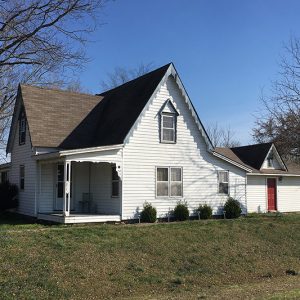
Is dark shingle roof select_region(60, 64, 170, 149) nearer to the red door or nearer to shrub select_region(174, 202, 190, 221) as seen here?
shrub select_region(174, 202, 190, 221)

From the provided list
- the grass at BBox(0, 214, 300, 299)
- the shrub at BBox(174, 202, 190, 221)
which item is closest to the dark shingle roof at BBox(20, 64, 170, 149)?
the shrub at BBox(174, 202, 190, 221)

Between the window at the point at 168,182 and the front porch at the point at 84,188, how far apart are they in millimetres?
2116

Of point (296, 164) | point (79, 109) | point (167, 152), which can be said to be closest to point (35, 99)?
point (79, 109)

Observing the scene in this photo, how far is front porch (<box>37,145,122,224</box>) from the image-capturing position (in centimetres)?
2022

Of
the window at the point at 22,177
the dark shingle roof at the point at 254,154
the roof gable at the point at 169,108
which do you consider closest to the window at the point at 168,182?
the roof gable at the point at 169,108

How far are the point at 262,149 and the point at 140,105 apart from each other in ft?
43.6

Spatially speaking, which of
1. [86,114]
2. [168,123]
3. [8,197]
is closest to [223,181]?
[168,123]

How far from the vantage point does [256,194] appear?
1185 inches

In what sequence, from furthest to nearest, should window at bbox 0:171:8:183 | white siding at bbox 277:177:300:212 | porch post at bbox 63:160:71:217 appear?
white siding at bbox 277:177:300:212 → window at bbox 0:171:8:183 → porch post at bbox 63:160:71:217

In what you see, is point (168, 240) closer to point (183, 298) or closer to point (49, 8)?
point (183, 298)

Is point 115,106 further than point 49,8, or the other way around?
point 115,106

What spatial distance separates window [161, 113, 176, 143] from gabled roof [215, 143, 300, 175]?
829 centimetres

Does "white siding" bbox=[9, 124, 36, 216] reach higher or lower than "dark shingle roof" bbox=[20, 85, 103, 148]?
lower

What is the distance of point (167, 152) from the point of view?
22594 mm
